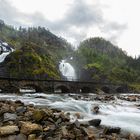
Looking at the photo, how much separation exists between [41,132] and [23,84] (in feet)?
128

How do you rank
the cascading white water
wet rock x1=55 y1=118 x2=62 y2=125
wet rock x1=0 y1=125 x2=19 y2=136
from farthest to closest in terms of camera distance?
the cascading white water, wet rock x1=55 y1=118 x2=62 y2=125, wet rock x1=0 y1=125 x2=19 y2=136

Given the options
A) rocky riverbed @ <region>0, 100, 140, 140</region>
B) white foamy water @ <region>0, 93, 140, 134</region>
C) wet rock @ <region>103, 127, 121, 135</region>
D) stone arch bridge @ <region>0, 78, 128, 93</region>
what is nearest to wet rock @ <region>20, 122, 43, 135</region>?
rocky riverbed @ <region>0, 100, 140, 140</region>

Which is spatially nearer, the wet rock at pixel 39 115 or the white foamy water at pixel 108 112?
the wet rock at pixel 39 115

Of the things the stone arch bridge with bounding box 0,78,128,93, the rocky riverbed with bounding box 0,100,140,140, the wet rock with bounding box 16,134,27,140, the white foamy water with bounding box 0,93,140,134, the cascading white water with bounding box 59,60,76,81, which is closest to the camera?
the wet rock with bounding box 16,134,27,140

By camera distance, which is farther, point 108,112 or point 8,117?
point 108,112

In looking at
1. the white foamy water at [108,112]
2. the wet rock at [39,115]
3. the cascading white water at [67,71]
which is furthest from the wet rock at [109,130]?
the cascading white water at [67,71]

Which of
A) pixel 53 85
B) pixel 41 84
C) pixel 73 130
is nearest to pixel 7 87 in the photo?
pixel 41 84

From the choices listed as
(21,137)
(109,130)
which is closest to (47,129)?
(21,137)

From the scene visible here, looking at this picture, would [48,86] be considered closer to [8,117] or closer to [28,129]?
[8,117]

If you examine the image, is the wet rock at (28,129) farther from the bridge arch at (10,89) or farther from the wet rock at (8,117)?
the bridge arch at (10,89)

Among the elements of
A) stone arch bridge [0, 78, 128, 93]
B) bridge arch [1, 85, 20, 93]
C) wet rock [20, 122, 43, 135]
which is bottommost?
wet rock [20, 122, 43, 135]

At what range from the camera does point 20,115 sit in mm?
15008

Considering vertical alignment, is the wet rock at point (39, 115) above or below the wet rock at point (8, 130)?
above

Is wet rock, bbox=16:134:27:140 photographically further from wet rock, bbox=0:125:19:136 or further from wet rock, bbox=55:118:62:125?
wet rock, bbox=55:118:62:125
